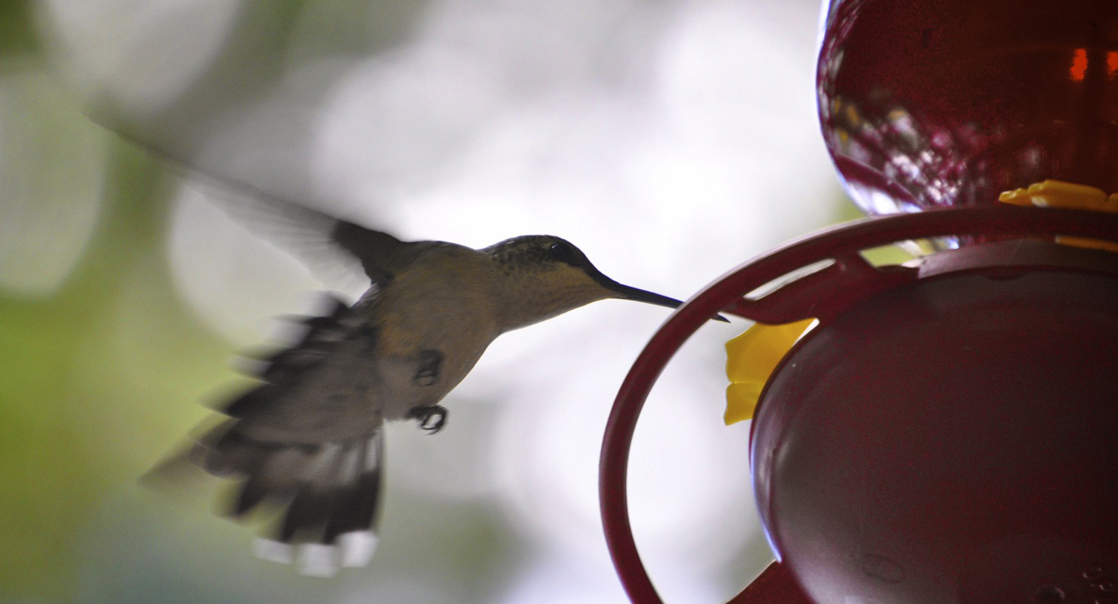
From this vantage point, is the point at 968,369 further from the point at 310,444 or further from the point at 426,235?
the point at 426,235

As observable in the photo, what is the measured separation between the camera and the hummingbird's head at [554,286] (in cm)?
140

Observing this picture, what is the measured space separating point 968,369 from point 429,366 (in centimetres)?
74

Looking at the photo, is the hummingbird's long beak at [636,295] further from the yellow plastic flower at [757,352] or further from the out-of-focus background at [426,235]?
the out-of-focus background at [426,235]

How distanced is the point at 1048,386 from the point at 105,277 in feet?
10.3

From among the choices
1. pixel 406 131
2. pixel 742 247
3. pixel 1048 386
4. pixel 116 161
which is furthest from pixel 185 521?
pixel 1048 386

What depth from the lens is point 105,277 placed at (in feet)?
10.5

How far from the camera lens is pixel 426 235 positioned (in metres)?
2.71

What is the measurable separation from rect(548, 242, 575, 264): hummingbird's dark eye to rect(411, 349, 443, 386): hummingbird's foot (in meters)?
0.27

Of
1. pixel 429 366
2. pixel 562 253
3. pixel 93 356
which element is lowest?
pixel 429 366

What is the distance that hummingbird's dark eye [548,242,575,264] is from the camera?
1.44 metres

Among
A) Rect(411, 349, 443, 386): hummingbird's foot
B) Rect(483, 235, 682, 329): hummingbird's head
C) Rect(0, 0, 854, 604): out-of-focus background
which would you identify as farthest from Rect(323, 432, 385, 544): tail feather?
Rect(0, 0, 854, 604): out-of-focus background

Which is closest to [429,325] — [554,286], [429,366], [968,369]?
[429,366]

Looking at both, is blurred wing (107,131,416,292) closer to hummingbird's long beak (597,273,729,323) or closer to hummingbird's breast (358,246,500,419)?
hummingbird's breast (358,246,500,419)

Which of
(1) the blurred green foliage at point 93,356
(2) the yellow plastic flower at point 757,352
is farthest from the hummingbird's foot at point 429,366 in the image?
(1) the blurred green foliage at point 93,356
